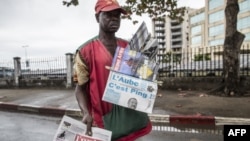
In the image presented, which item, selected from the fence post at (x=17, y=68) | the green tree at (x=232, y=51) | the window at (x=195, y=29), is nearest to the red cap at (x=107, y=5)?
the green tree at (x=232, y=51)

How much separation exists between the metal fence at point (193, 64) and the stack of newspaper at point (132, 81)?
988cm

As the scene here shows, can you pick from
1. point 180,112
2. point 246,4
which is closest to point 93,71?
point 180,112

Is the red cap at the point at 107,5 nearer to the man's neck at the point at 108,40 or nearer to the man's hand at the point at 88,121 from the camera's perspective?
the man's neck at the point at 108,40

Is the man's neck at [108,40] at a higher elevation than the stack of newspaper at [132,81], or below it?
higher

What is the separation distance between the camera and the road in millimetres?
5539

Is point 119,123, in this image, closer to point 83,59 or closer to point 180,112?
point 83,59

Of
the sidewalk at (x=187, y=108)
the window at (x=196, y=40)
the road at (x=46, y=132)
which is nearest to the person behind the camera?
the road at (x=46, y=132)

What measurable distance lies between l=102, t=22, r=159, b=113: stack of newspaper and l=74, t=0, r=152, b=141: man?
0.34 ft

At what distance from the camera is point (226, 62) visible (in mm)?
9883

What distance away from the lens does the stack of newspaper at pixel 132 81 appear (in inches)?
78.4

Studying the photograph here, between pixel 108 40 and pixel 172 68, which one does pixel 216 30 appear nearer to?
pixel 172 68

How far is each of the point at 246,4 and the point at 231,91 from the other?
206 ft

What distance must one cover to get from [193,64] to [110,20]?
10.6 meters

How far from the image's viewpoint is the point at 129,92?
6.55 ft
